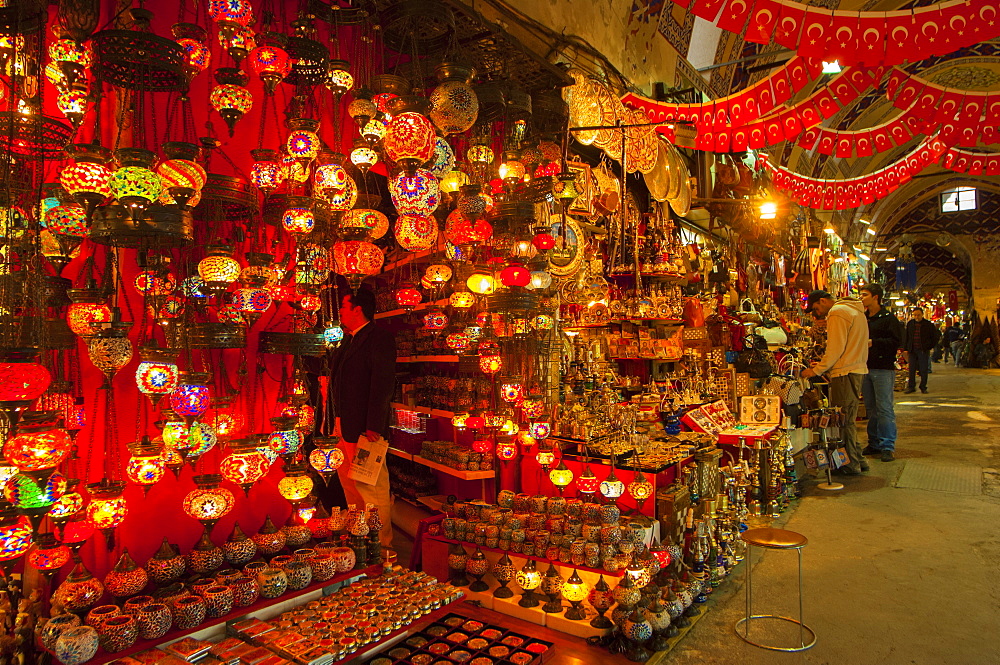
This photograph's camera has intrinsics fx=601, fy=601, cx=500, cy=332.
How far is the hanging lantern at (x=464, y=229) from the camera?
2480mm

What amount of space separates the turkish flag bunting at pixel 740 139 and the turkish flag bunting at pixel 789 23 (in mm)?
1927

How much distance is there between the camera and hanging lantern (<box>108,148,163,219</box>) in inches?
55.2

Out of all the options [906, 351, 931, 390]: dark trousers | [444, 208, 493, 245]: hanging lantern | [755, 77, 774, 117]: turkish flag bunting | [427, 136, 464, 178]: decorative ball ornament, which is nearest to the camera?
[427, 136, 464, 178]: decorative ball ornament

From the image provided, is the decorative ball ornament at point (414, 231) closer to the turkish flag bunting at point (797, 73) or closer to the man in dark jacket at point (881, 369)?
the turkish flag bunting at point (797, 73)

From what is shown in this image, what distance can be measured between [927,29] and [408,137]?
2474 millimetres

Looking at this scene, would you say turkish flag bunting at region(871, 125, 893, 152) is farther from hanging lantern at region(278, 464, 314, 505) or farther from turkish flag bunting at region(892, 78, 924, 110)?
hanging lantern at region(278, 464, 314, 505)

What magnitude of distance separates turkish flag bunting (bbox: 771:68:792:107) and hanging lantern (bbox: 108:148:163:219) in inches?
146

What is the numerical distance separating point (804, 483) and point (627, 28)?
4.23 meters

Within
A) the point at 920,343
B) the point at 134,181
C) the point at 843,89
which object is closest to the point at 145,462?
the point at 134,181

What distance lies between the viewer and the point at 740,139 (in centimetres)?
464

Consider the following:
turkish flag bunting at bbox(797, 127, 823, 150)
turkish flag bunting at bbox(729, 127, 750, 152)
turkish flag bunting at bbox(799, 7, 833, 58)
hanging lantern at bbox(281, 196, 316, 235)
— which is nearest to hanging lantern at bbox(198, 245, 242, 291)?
hanging lantern at bbox(281, 196, 316, 235)

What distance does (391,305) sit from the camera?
13.8 feet

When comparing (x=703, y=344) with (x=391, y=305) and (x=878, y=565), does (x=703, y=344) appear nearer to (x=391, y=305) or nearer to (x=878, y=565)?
(x=878, y=565)

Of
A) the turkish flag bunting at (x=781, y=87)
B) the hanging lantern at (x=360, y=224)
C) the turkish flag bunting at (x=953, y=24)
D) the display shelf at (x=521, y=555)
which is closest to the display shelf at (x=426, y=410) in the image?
the display shelf at (x=521, y=555)
